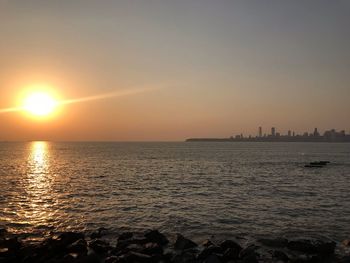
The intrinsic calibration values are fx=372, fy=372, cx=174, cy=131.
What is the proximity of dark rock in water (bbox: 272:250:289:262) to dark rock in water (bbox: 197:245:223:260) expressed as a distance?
2.89 meters

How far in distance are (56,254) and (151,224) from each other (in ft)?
30.5

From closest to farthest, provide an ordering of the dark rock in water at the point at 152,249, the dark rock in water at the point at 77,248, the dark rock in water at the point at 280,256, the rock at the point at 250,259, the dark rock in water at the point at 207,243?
the rock at the point at 250,259 → the dark rock in water at the point at 280,256 → the dark rock in water at the point at 152,249 → the dark rock in water at the point at 77,248 → the dark rock in water at the point at 207,243

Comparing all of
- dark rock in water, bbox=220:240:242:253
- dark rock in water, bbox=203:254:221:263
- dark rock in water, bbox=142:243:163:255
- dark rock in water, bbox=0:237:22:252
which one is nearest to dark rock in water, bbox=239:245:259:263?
dark rock in water, bbox=220:240:242:253

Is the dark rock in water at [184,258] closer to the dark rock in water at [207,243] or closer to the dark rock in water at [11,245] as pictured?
the dark rock in water at [207,243]

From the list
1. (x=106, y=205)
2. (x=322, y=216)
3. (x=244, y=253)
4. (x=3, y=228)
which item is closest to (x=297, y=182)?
(x=322, y=216)

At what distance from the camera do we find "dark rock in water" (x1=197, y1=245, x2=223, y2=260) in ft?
63.9

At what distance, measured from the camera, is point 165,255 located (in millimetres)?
19531

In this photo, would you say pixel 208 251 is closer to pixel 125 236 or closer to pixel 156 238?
pixel 156 238

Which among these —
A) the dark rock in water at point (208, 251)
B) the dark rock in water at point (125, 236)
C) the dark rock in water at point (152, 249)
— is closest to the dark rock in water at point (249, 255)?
the dark rock in water at point (208, 251)

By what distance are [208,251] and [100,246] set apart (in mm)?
6009

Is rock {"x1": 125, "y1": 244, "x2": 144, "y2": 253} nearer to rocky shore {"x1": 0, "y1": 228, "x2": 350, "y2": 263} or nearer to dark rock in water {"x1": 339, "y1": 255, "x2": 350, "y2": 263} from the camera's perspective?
rocky shore {"x1": 0, "y1": 228, "x2": 350, "y2": 263}

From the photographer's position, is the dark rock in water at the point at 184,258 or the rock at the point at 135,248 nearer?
the dark rock in water at the point at 184,258

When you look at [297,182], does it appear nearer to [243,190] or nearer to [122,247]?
[243,190]

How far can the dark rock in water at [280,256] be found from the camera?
19406 mm
